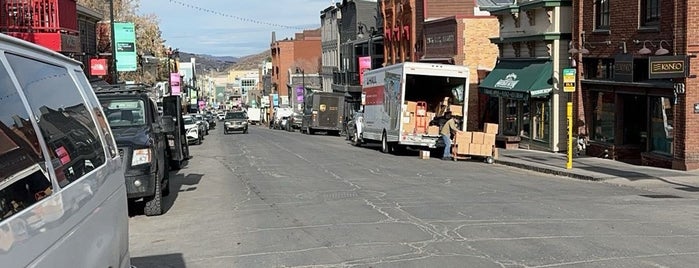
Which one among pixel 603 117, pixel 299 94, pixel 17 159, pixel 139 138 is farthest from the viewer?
pixel 299 94

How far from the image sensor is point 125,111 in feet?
43.8

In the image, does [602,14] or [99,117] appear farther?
[602,14]

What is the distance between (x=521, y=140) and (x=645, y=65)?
9.50m

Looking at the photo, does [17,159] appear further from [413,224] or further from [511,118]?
[511,118]

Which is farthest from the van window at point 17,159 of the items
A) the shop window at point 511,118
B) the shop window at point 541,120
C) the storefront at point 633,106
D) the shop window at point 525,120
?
the shop window at point 511,118

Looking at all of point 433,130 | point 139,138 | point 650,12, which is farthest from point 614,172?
point 139,138

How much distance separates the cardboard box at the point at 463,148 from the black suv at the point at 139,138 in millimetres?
13270

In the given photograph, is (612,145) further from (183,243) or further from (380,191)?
(183,243)

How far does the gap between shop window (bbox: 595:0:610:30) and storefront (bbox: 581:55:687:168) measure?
112 cm

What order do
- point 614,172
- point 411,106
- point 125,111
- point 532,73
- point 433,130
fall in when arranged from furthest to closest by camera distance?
point 532,73 < point 411,106 < point 433,130 < point 614,172 < point 125,111

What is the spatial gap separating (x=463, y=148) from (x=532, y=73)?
15.0 ft

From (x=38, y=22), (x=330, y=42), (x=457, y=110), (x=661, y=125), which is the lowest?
(x=661, y=125)

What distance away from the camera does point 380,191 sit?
49.9 feet

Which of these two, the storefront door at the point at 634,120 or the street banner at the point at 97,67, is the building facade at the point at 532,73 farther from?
the street banner at the point at 97,67
